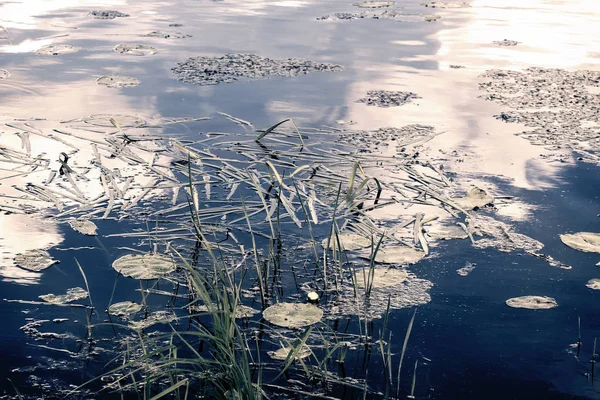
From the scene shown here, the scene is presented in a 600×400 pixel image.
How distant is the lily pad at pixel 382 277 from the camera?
8.57 ft

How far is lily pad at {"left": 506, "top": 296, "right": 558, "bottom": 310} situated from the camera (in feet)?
8.34

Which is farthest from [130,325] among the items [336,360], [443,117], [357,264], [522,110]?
[522,110]

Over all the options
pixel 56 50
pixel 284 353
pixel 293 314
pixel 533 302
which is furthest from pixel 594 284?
pixel 56 50

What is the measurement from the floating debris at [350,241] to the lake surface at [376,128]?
→ 3.1 inches

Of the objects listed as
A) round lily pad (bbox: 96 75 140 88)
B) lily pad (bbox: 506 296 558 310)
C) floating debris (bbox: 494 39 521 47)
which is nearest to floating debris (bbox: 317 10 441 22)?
floating debris (bbox: 494 39 521 47)

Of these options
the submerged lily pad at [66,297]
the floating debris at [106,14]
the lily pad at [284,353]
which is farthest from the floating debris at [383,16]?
the lily pad at [284,353]

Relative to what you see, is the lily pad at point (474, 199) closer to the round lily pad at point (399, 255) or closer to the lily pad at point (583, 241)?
the lily pad at point (583, 241)

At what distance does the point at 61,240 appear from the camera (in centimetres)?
287

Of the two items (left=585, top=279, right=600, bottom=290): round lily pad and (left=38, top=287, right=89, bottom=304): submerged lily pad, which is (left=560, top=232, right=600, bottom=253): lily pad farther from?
(left=38, top=287, right=89, bottom=304): submerged lily pad

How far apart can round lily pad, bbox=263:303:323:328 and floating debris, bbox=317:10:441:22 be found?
16.0ft

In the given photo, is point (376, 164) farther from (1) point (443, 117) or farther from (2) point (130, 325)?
(2) point (130, 325)

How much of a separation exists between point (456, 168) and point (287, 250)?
118 cm

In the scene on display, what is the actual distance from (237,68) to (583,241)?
2.82 metres

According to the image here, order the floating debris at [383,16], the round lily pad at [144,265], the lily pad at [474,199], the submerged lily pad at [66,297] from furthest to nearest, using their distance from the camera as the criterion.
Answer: the floating debris at [383,16] → the lily pad at [474,199] → the round lily pad at [144,265] → the submerged lily pad at [66,297]
